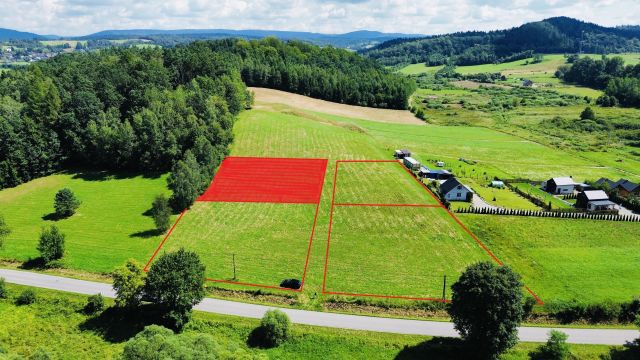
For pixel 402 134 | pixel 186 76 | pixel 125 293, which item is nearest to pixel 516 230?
pixel 125 293

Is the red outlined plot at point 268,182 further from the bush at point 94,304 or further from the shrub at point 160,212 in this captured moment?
the bush at point 94,304

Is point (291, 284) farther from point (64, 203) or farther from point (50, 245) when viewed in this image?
point (64, 203)

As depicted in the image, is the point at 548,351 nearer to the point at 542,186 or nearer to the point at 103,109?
the point at 542,186

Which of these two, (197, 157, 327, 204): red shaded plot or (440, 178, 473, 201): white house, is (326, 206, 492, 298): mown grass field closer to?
(440, 178, 473, 201): white house

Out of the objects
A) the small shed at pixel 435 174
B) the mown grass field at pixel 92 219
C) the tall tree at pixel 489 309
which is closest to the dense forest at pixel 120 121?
the mown grass field at pixel 92 219

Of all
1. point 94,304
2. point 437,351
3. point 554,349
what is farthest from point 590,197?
point 94,304

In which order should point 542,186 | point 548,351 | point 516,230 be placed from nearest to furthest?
point 548,351
point 516,230
point 542,186

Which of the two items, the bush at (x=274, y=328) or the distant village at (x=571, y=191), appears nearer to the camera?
the bush at (x=274, y=328)
